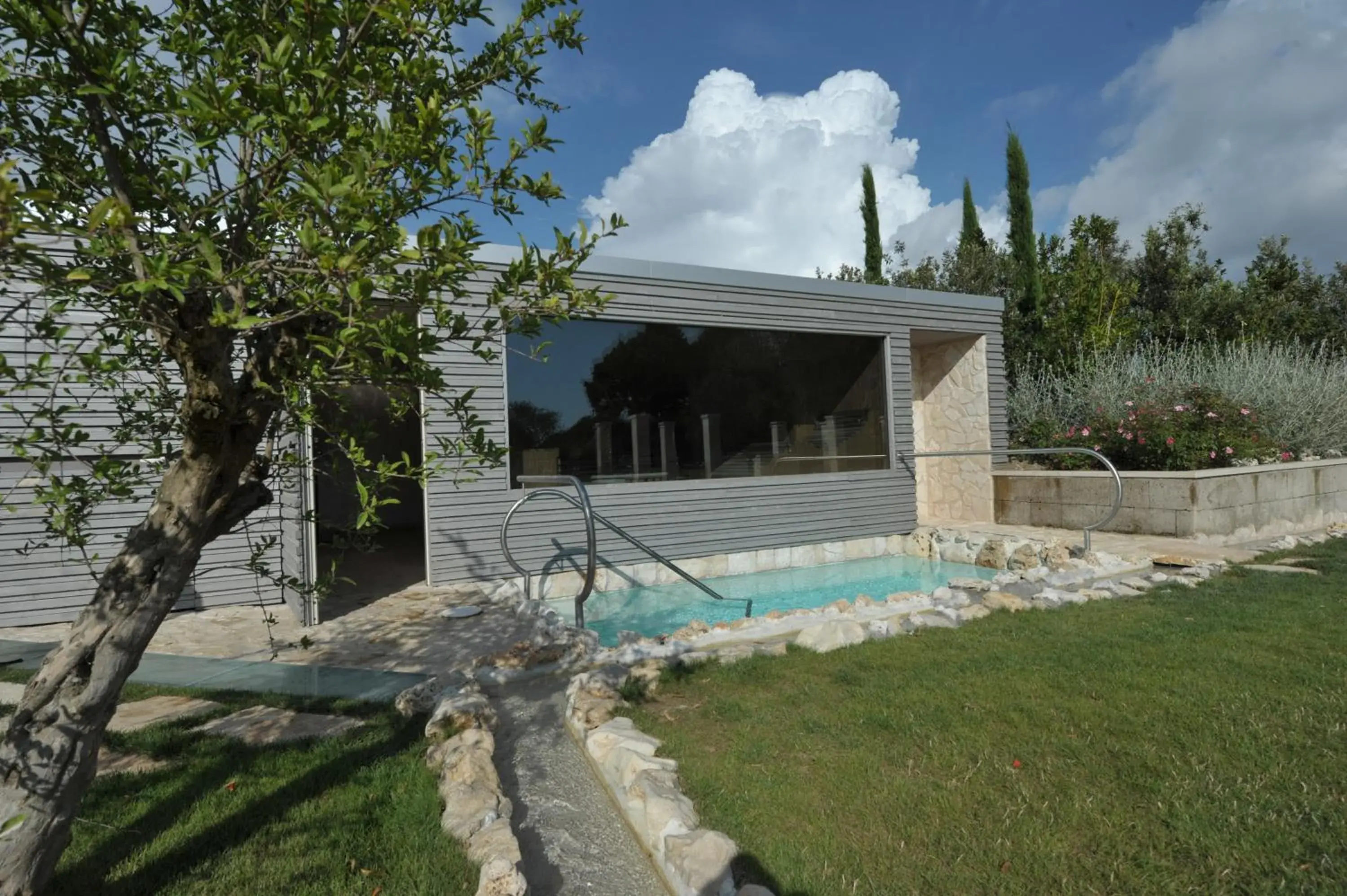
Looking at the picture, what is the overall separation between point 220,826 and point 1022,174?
1881 cm

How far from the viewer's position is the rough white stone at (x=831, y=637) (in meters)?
4.00

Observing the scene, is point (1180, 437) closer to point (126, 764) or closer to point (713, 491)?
point (713, 491)

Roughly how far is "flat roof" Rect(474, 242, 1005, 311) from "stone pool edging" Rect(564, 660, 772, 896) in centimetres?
378

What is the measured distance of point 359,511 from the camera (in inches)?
142

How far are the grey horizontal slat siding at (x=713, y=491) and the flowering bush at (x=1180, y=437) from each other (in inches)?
47.7

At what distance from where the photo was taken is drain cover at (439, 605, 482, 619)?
17.2ft

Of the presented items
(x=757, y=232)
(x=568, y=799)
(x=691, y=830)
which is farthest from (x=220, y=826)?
(x=757, y=232)

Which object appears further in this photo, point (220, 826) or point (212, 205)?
point (220, 826)

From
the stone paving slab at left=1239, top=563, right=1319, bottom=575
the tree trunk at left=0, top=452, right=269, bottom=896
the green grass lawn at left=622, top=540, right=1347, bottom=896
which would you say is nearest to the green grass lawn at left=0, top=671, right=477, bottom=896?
the tree trunk at left=0, top=452, right=269, bottom=896

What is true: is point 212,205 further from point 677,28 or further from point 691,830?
point 677,28

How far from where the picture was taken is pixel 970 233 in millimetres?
17844

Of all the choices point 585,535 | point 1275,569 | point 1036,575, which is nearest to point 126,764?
point 585,535

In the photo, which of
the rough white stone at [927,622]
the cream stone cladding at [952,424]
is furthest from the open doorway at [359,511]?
the cream stone cladding at [952,424]

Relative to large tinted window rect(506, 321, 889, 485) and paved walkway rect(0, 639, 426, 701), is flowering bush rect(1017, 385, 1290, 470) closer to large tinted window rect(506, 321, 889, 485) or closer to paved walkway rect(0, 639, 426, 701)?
large tinted window rect(506, 321, 889, 485)
